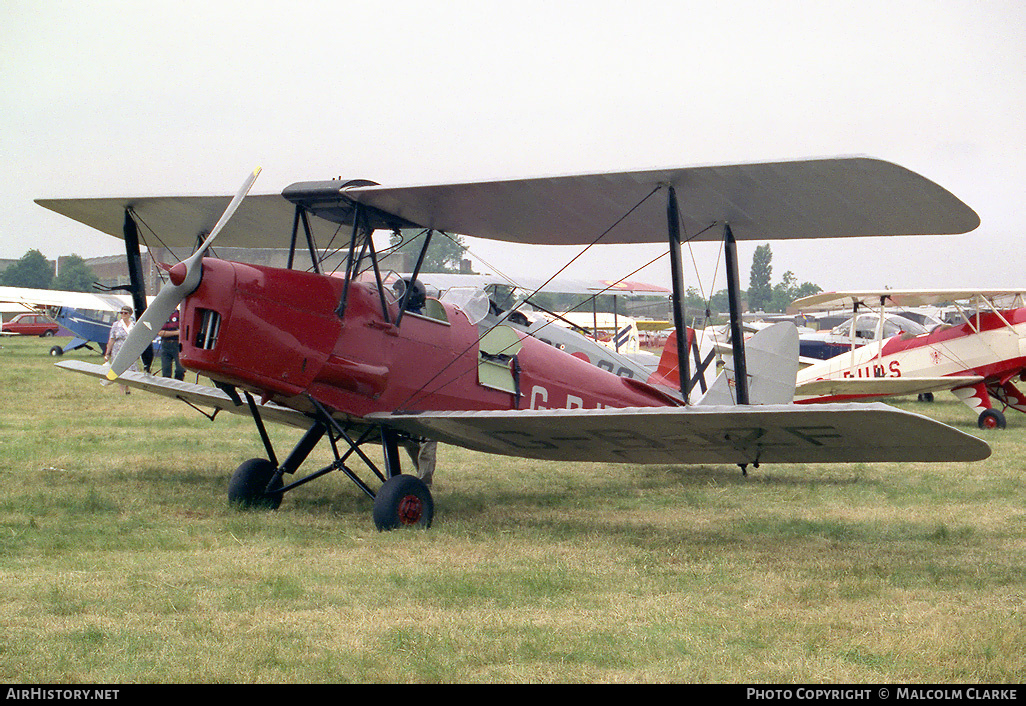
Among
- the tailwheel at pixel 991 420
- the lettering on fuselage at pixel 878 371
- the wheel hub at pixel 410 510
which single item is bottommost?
the wheel hub at pixel 410 510

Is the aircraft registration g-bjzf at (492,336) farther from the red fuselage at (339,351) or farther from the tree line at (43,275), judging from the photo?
the tree line at (43,275)

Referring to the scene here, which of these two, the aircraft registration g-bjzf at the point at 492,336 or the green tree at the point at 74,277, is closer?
the aircraft registration g-bjzf at the point at 492,336

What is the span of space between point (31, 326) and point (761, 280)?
96.8 metres

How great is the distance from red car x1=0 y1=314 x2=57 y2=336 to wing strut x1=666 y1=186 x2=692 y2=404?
1770 inches

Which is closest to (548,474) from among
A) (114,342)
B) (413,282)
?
(413,282)

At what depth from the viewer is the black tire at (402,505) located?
599cm

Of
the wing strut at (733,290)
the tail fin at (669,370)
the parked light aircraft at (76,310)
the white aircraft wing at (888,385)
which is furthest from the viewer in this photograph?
the parked light aircraft at (76,310)

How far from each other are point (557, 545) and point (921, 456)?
7.16 ft

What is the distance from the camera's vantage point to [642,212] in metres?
6.61

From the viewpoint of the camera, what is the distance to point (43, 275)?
6581 cm

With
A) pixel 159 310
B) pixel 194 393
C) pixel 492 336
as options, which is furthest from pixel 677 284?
pixel 194 393

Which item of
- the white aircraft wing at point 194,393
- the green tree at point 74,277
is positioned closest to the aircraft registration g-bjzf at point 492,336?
the white aircraft wing at point 194,393

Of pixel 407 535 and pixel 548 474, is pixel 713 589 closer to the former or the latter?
pixel 407 535

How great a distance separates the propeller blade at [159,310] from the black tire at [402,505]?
174cm
